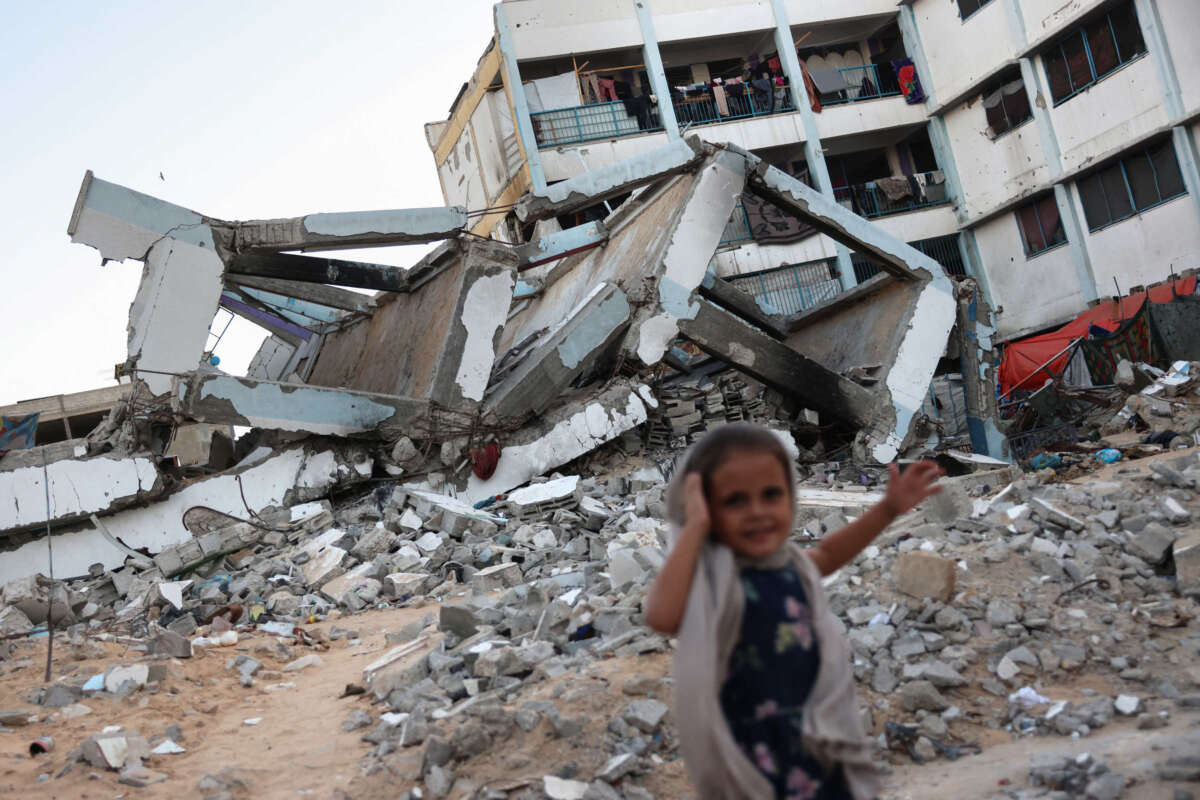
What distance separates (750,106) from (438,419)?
53.5 feet

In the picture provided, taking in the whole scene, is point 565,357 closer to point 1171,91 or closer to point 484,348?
point 484,348

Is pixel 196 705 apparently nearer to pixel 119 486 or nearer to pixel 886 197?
pixel 119 486

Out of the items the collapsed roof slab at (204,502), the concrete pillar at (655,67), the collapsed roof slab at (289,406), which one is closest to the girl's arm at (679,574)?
the collapsed roof slab at (289,406)

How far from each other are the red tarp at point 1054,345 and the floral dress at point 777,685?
14.7 m

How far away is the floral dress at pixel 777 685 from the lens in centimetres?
166

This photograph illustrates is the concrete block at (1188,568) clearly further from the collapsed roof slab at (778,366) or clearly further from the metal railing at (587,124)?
the metal railing at (587,124)

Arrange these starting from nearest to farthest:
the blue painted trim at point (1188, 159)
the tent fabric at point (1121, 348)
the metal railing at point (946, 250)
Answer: the tent fabric at point (1121, 348), the blue painted trim at point (1188, 159), the metal railing at point (946, 250)

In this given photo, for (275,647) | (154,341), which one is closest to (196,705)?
(275,647)

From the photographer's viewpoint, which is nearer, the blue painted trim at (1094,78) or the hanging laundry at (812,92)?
the blue painted trim at (1094,78)

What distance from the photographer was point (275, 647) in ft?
17.0

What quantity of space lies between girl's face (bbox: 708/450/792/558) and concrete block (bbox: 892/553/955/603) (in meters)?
2.22

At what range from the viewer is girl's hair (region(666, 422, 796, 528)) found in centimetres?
177

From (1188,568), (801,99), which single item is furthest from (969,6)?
(1188,568)

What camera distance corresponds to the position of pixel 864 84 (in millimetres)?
22922
